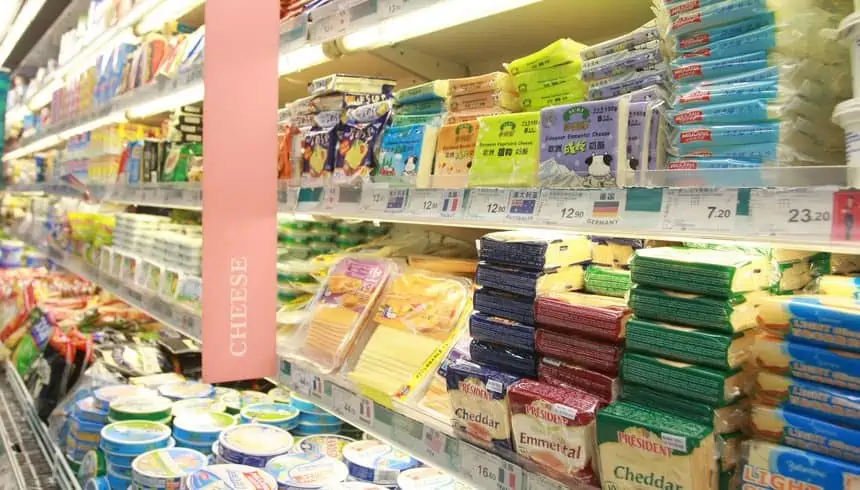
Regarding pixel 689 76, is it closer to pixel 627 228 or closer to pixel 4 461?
pixel 627 228

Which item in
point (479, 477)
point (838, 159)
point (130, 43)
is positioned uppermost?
point (130, 43)

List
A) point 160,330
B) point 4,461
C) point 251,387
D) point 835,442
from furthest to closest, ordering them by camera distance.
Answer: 1. point 160,330
2. point 4,461
3. point 251,387
4. point 835,442

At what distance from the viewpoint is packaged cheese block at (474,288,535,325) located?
3.44 ft

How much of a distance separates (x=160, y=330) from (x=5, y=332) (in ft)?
4.84

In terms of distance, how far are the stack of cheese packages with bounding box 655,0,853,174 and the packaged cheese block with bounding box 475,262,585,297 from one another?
0.93ft

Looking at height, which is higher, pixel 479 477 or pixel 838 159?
pixel 838 159

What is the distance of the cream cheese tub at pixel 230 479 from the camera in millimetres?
1442

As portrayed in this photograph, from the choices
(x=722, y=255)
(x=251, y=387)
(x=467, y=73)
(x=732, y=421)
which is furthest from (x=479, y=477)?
(x=251, y=387)

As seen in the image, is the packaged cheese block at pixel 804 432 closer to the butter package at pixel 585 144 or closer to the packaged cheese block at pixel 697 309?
the packaged cheese block at pixel 697 309

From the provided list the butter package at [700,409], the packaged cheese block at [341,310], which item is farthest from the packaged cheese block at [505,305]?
the packaged cheese block at [341,310]

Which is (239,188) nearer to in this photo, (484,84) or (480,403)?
(484,84)

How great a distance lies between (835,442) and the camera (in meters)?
0.72

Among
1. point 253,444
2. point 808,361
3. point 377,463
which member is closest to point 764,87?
point 808,361

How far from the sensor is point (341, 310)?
1.56 m
